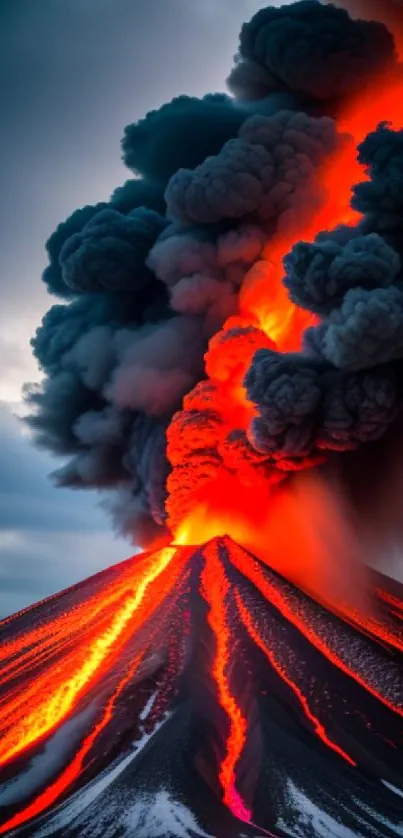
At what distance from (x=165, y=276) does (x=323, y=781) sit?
578 inches

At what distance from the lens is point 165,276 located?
2141cm

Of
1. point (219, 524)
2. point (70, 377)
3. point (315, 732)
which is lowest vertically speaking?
point (315, 732)

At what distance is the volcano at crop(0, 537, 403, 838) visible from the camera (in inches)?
334

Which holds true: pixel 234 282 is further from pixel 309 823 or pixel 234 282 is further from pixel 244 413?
pixel 309 823

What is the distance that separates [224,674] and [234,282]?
1151 centimetres

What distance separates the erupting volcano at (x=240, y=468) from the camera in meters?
9.46

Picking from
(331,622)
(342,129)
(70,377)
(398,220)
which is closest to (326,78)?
(342,129)

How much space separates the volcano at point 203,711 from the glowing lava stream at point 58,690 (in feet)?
0.11

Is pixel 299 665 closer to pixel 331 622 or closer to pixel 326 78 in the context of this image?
pixel 331 622

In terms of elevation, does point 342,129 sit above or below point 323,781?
above

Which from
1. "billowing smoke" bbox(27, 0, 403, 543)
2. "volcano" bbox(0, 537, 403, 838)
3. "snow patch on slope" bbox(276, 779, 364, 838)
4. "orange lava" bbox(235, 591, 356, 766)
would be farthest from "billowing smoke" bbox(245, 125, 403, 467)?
"snow patch on slope" bbox(276, 779, 364, 838)

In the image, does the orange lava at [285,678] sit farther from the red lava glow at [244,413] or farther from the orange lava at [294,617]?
the red lava glow at [244,413]

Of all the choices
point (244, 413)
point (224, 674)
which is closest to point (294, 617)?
point (224, 674)

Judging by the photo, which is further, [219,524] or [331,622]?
[219,524]
